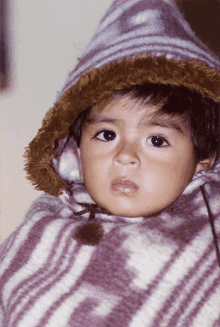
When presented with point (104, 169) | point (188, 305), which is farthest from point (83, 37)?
point (188, 305)

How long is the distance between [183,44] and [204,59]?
6cm

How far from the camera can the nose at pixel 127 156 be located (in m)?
0.85

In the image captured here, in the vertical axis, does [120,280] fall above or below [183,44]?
below

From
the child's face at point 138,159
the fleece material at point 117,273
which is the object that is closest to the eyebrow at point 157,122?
the child's face at point 138,159

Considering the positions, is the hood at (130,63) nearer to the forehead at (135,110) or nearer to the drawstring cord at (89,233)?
the forehead at (135,110)

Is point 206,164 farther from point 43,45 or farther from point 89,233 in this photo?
point 43,45

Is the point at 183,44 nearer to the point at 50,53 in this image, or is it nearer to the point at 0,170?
the point at 50,53

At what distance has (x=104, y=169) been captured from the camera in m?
0.89

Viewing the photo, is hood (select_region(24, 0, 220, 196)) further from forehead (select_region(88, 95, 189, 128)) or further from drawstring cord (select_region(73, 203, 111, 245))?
drawstring cord (select_region(73, 203, 111, 245))

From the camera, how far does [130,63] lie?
2.60 feet

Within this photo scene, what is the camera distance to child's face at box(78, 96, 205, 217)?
859mm

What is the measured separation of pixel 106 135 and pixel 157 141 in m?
0.13

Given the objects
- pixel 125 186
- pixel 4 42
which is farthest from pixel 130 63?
pixel 4 42

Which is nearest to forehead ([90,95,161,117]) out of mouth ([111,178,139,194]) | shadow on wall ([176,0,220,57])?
mouth ([111,178,139,194])
